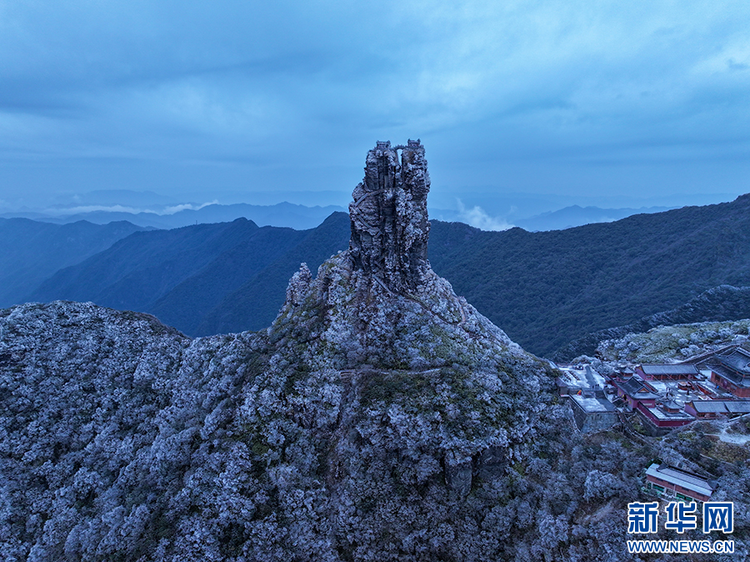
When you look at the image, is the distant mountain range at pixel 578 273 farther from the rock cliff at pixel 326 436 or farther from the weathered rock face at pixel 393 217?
→ the rock cliff at pixel 326 436

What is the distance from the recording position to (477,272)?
4857 inches

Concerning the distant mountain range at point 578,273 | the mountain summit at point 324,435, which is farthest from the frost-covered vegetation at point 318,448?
the distant mountain range at point 578,273

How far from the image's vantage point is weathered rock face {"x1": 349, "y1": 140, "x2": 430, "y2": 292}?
38.1 metres

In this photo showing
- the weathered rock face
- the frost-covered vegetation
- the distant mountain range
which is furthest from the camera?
the distant mountain range

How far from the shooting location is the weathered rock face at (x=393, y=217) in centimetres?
3812

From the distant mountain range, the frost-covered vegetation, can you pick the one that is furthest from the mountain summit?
the distant mountain range

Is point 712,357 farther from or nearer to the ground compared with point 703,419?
farther from the ground

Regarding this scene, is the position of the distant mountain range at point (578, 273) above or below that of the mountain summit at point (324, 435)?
above

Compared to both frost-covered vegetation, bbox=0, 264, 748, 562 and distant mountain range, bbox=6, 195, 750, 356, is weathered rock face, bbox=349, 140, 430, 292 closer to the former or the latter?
frost-covered vegetation, bbox=0, 264, 748, 562

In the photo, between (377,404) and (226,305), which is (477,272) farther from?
(377,404)

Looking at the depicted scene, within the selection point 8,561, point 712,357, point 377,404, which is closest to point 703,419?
point 712,357

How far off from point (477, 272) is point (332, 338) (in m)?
96.0

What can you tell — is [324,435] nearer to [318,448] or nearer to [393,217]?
[318,448]

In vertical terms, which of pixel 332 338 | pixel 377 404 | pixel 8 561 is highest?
pixel 332 338
